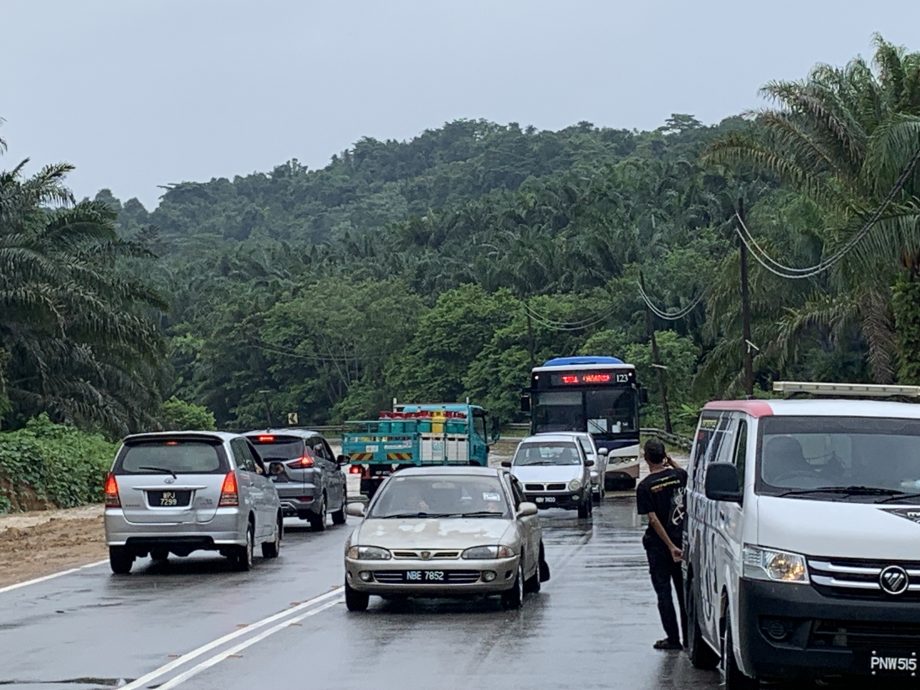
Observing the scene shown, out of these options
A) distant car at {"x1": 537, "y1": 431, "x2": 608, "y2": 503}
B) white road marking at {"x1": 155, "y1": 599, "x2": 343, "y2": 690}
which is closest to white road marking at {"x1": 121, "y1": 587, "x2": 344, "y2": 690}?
white road marking at {"x1": 155, "y1": 599, "x2": 343, "y2": 690}

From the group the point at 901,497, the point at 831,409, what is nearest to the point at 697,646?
the point at 831,409

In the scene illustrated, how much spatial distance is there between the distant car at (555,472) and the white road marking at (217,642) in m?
14.4

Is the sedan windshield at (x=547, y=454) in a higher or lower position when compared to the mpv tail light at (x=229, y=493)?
lower

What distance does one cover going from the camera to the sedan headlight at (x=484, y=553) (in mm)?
15906

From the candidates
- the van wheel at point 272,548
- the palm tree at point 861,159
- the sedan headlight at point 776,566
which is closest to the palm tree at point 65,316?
the palm tree at point 861,159

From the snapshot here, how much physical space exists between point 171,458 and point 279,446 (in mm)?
7574

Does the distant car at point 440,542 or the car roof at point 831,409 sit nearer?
the car roof at point 831,409

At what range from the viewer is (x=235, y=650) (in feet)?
44.4

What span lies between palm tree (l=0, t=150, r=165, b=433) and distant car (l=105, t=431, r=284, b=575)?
23.2 meters

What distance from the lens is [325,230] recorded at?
190 metres

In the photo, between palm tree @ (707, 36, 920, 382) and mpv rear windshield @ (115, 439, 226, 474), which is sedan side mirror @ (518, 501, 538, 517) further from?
palm tree @ (707, 36, 920, 382)

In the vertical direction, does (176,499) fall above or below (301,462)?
above

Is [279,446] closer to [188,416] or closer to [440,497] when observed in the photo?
[440,497]

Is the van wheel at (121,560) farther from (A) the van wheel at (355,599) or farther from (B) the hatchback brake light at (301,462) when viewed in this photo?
(B) the hatchback brake light at (301,462)
